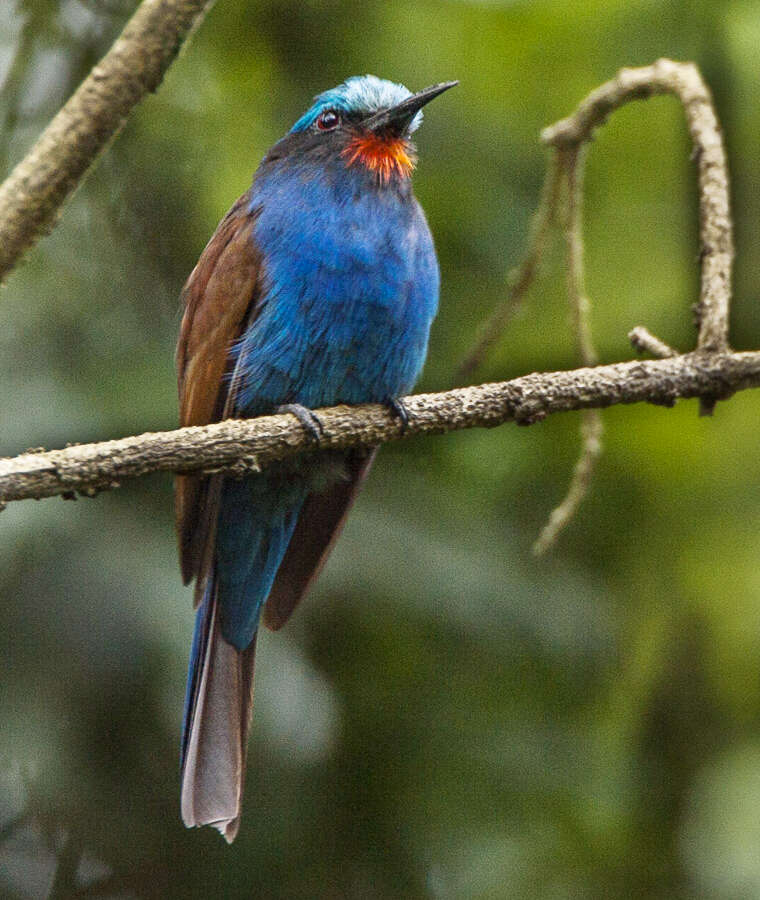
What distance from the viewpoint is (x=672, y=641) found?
3744 mm

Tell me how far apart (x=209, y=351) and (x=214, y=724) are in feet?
3.21

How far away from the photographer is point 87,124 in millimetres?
2279

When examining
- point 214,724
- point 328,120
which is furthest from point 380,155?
point 214,724

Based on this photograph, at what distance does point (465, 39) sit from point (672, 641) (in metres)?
2.03

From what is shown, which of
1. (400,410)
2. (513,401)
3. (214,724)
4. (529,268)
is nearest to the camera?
(513,401)

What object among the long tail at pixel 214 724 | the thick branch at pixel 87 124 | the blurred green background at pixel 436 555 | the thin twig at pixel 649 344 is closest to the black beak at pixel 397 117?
the blurred green background at pixel 436 555

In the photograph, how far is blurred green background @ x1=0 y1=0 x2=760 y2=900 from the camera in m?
3.38

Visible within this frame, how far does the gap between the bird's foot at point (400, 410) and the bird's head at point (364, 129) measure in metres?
0.71

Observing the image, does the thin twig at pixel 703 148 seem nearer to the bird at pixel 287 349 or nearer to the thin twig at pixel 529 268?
the thin twig at pixel 529 268

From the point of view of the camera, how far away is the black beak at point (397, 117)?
3.33 metres

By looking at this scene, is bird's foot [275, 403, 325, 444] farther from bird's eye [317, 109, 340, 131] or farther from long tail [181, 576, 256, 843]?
bird's eye [317, 109, 340, 131]

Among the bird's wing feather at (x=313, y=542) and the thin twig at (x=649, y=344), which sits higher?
the thin twig at (x=649, y=344)

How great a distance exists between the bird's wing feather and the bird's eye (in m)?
0.95

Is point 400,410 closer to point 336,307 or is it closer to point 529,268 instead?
point 336,307
